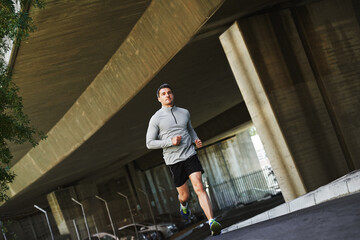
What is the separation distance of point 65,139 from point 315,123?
1152 cm

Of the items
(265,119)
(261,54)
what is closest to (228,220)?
(265,119)

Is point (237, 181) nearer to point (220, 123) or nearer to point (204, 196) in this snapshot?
point (220, 123)

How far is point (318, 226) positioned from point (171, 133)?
8.70ft

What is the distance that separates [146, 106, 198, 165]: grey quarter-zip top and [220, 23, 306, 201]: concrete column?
4884mm

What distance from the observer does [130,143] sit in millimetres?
26391

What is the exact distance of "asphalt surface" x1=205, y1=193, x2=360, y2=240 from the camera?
4.47 meters

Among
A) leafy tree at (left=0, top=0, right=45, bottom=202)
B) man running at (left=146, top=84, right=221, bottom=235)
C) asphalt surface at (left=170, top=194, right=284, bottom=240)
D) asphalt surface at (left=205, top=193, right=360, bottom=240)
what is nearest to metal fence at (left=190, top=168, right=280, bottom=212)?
asphalt surface at (left=170, top=194, right=284, bottom=240)

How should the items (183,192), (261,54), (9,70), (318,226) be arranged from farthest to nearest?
1. (9,70)
2. (261,54)
3. (183,192)
4. (318,226)

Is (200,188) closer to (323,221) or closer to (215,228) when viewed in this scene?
(215,228)

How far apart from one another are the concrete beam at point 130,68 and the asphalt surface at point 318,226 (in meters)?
5.49

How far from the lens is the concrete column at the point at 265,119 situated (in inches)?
463

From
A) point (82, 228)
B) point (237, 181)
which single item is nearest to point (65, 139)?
point (82, 228)

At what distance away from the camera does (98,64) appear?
610 inches

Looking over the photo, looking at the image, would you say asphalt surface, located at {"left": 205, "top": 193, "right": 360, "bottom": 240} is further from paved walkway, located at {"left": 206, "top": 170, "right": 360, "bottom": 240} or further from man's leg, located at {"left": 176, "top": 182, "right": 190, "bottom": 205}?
man's leg, located at {"left": 176, "top": 182, "right": 190, "bottom": 205}
